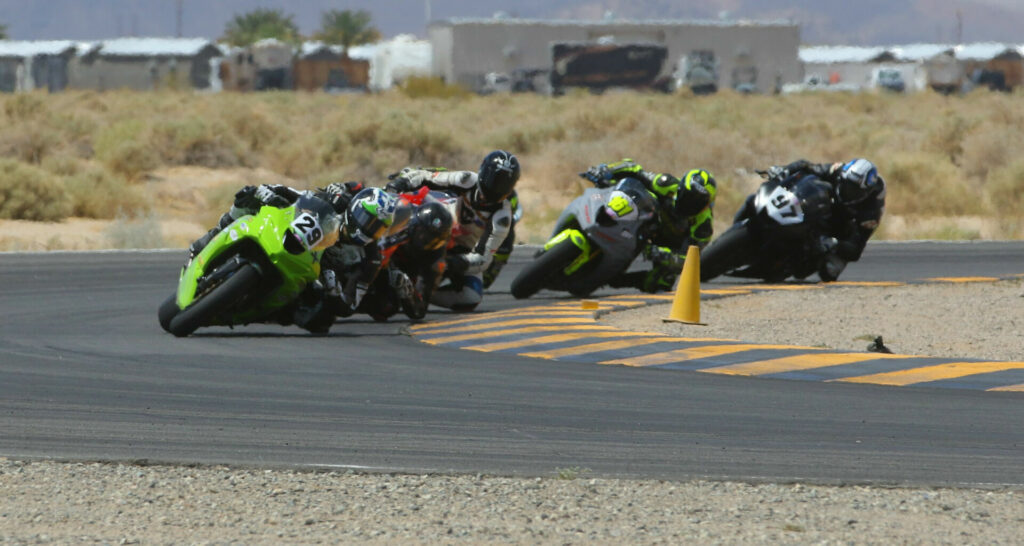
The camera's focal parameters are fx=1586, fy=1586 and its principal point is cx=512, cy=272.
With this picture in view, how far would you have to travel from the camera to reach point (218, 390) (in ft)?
30.1

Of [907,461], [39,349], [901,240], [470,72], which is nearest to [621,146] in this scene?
[901,240]

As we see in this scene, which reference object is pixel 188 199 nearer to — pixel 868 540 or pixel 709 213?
pixel 709 213

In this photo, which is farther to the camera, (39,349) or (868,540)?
(39,349)

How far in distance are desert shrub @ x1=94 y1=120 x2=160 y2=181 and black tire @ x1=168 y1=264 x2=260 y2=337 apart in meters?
22.2

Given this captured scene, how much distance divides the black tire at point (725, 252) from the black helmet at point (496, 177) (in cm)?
314

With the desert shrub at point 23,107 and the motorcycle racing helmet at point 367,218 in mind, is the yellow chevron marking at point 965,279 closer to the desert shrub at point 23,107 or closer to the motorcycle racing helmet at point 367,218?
the motorcycle racing helmet at point 367,218

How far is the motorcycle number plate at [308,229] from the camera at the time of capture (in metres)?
11.4

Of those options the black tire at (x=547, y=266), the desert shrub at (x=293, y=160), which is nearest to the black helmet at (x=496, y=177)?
the black tire at (x=547, y=266)

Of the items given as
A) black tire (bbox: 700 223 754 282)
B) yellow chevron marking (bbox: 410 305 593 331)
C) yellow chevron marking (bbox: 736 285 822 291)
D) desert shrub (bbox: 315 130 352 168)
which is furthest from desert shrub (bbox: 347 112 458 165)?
yellow chevron marking (bbox: 410 305 593 331)

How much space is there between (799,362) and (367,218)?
3.50m

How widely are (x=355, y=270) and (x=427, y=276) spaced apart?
1067 millimetres

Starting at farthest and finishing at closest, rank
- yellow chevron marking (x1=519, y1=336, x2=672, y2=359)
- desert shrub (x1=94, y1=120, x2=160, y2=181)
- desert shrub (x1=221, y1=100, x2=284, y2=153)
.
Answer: desert shrub (x1=221, y1=100, x2=284, y2=153), desert shrub (x1=94, y1=120, x2=160, y2=181), yellow chevron marking (x1=519, y1=336, x2=672, y2=359)

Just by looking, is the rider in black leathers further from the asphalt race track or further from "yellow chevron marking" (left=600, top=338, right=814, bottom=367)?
the asphalt race track

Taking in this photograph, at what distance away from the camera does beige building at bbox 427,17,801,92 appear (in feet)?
283
